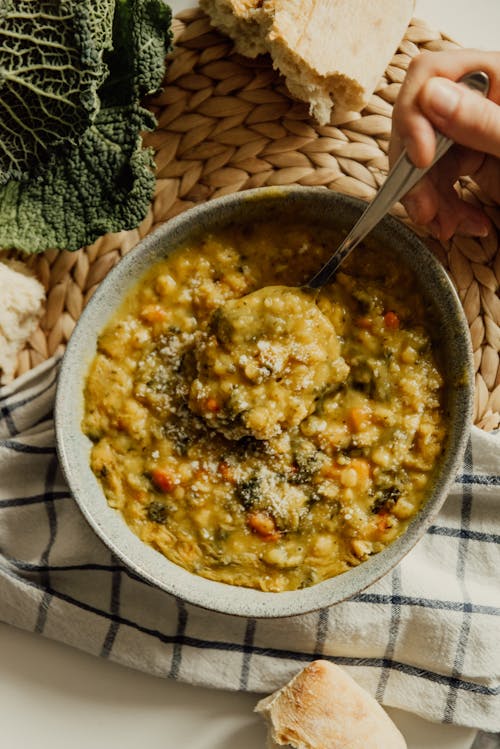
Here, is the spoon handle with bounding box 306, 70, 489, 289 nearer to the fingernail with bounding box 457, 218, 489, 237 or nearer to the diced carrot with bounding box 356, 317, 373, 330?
the diced carrot with bounding box 356, 317, 373, 330

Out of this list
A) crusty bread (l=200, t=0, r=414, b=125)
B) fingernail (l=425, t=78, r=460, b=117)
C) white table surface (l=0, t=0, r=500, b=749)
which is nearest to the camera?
fingernail (l=425, t=78, r=460, b=117)

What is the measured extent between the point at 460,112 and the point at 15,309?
4.77 feet

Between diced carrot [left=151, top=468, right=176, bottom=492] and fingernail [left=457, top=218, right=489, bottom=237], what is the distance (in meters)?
1.19

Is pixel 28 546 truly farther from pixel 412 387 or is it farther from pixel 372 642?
pixel 412 387

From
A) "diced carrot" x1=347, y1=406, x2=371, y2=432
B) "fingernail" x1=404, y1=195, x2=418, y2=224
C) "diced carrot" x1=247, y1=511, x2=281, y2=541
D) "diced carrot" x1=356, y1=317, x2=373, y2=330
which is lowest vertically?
"diced carrot" x1=247, y1=511, x2=281, y2=541

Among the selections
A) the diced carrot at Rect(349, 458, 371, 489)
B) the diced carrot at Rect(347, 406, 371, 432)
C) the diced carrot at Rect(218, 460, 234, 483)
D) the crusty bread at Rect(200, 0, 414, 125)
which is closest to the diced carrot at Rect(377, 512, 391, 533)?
the diced carrot at Rect(349, 458, 371, 489)

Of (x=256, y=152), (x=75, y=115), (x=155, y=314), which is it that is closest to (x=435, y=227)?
(x=256, y=152)

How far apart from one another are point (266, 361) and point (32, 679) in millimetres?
1478

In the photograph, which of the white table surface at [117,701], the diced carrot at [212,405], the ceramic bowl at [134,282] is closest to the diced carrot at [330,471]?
the ceramic bowl at [134,282]

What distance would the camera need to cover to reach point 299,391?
7.80 ft

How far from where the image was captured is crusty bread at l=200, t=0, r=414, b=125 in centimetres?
258

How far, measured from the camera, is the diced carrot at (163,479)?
8.18ft

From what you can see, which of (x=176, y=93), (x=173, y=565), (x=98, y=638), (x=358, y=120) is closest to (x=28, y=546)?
(x=98, y=638)

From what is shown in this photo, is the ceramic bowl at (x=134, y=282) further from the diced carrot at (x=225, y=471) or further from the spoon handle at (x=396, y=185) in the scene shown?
the diced carrot at (x=225, y=471)
